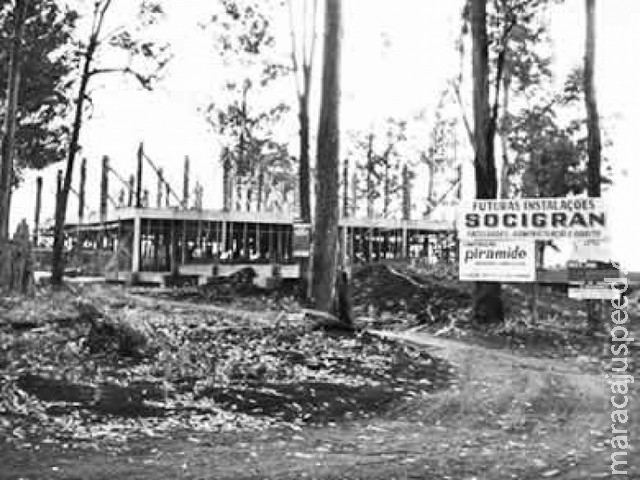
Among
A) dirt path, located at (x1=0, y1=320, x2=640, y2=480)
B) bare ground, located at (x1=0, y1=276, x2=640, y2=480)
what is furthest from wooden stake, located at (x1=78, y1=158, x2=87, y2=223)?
dirt path, located at (x1=0, y1=320, x2=640, y2=480)

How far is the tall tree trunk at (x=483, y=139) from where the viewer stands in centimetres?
1636

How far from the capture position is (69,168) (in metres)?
25.2

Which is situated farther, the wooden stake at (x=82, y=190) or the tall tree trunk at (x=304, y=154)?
the wooden stake at (x=82, y=190)

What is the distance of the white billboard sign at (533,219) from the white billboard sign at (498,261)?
→ 167 mm

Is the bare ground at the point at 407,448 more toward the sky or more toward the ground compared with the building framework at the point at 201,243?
more toward the ground

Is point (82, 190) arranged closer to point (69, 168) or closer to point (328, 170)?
point (69, 168)

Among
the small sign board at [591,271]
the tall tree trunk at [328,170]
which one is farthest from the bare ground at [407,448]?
the small sign board at [591,271]

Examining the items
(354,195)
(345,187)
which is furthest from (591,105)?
(354,195)

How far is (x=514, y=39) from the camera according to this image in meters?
22.2

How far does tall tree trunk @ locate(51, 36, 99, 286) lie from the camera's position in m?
25.1

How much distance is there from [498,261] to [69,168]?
15929mm

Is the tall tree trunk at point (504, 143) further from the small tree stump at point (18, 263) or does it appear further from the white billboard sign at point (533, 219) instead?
the small tree stump at point (18, 263)

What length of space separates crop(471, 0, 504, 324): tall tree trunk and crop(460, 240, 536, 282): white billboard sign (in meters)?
0.57

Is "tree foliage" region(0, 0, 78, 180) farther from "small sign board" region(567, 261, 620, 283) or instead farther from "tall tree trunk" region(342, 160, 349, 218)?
"tall tree trunk" region(342, 160, 349, 218)
